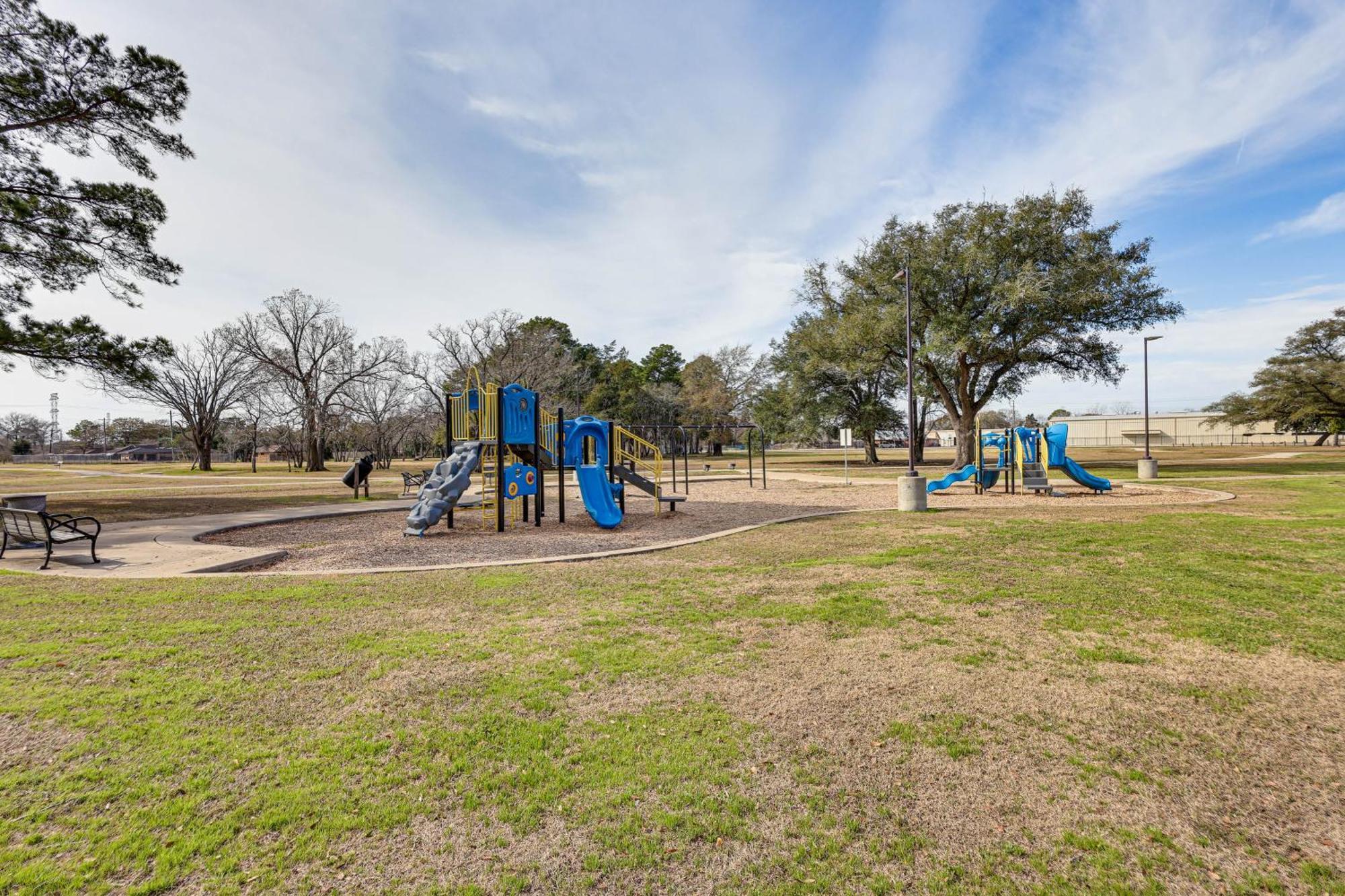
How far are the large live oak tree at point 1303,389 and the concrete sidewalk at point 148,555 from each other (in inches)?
2852

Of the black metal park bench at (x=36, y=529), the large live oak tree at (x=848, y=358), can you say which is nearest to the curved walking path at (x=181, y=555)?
the black metal park bench at (x=36, y=529)

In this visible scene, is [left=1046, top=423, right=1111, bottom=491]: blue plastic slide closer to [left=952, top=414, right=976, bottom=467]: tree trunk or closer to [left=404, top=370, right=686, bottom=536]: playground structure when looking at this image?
[left=952, top=414, right=976, bottom=467]: tree trunk

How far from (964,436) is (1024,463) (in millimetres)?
11044

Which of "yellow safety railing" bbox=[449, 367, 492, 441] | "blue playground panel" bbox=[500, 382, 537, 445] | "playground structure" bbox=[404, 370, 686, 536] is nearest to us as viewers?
"playground structure" bbox=[404, 370, 686, 536]

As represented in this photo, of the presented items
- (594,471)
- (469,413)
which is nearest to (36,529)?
(469,413)

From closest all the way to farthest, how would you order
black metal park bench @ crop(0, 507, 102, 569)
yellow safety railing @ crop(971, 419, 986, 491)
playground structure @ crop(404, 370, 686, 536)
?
1. black metal park bench @ crop(0, 507, 102, 569)
2. playground structure @ crop(404, 370, 686, 536)
3. yellow safety railing @ crop(971, 419, 986, 491)

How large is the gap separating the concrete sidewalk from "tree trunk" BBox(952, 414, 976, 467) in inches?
1145

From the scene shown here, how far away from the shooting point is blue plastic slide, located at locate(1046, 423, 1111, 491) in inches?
740

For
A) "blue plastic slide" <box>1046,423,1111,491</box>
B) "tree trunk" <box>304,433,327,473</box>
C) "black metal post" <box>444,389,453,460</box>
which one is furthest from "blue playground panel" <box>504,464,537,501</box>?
"tree trunk" <box>304,433,327,473</box>

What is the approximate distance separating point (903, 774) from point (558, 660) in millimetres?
2575

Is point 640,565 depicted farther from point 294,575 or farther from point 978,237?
point 978,237

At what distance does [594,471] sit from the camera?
13.2 meters

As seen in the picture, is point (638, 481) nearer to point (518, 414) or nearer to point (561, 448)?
point (561, 448)

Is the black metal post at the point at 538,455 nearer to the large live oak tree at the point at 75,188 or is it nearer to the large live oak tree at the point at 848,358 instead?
the large live oak tree at the point at 75,188
